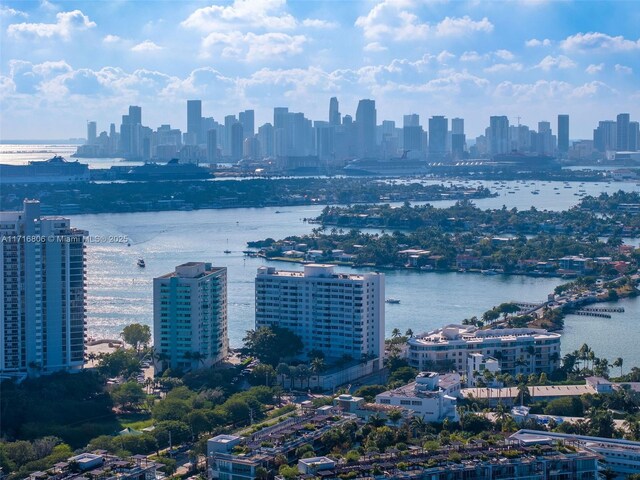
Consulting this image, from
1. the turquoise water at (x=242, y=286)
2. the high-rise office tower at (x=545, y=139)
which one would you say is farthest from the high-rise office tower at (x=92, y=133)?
the turquoise water at (x=242, y=286)

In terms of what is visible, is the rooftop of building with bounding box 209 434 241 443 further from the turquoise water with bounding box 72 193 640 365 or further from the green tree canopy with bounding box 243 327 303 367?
the turquoise water with bounding box 72 193 640 365

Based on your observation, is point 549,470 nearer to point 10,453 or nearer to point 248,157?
point 10,453

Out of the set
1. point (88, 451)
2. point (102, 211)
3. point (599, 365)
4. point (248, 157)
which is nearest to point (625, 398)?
point (599, 365)

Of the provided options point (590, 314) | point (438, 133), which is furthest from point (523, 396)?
point (438, 133)

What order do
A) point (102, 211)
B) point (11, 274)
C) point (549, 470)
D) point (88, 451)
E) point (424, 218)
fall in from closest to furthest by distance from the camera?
point (549, 470) → point (88, 451) → point (11, 274) → point (424, 218) → point (102, 211)

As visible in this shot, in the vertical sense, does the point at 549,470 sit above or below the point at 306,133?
below

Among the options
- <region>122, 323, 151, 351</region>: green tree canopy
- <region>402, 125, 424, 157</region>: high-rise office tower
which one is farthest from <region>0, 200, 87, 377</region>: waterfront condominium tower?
<region>402, 125, 424, 157</region>: high-rise office tower
